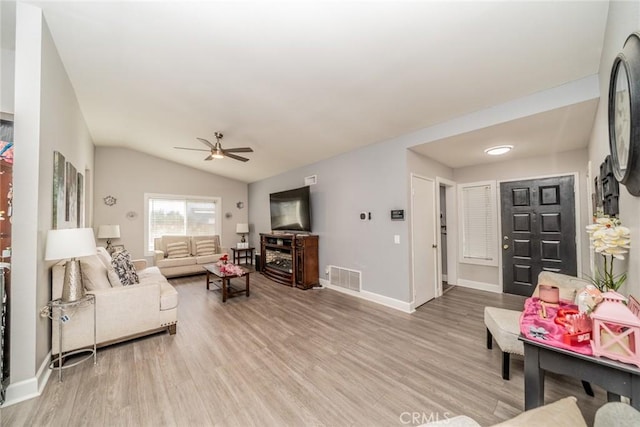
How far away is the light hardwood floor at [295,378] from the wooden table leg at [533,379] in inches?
20.7

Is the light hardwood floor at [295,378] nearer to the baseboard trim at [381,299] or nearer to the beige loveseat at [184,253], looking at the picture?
the baseboard trim at [381,299]

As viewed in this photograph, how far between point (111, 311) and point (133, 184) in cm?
459

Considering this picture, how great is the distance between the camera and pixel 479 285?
4.43 m

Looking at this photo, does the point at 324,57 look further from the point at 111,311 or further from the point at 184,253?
the point at 184,253

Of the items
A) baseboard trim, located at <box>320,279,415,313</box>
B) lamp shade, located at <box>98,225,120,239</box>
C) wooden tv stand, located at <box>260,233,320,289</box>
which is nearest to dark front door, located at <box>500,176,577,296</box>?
baseboard trim, located at <box>320,279,415,313</box>

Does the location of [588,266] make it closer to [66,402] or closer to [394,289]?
[394,289]

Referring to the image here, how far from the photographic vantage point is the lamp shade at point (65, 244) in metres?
1.90

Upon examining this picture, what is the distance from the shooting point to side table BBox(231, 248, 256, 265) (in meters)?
6.85

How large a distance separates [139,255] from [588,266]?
8563 millimetres

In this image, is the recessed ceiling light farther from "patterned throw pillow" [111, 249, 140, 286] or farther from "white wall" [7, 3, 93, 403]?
"patterned throw pillow" [111, 249, 140, 286]

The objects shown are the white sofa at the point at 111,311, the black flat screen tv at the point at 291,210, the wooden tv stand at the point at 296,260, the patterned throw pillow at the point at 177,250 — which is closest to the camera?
the white sofa at the point at 111,311

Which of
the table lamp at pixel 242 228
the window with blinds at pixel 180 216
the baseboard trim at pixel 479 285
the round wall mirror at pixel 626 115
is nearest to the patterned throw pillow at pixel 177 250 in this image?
the window with blinds at pixel 180 216

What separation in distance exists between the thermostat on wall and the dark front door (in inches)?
81.5

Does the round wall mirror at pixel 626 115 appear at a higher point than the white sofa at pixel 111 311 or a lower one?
higher
